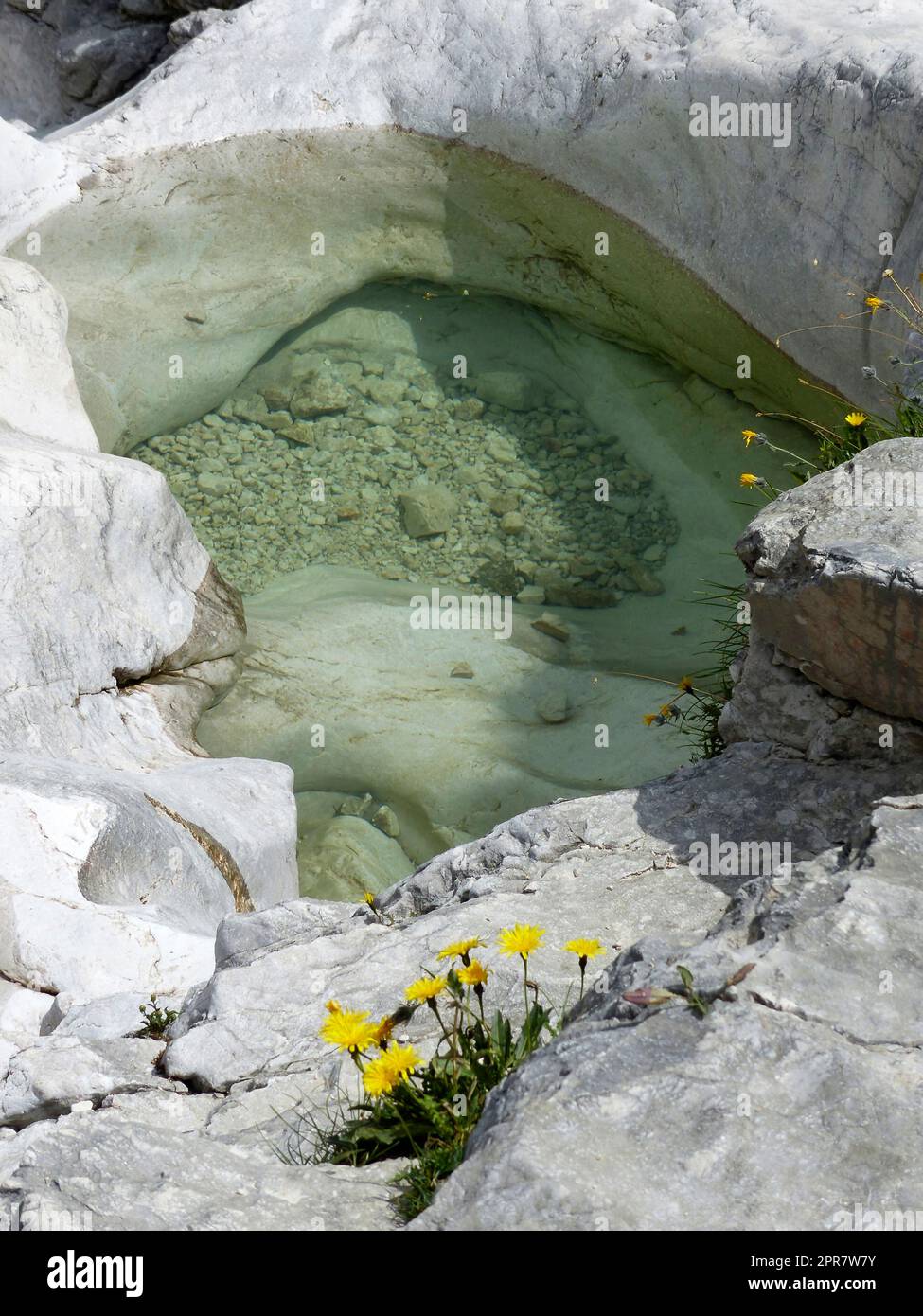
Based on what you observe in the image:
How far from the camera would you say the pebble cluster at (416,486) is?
5.88 m

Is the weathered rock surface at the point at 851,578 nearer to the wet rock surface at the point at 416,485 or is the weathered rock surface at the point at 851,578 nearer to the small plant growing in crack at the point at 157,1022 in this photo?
the small plant growing in crack at the point at 157,1022

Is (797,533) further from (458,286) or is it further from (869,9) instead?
(458,286)

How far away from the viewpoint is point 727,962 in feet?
6.10

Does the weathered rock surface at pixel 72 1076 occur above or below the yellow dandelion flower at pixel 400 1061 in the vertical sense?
below

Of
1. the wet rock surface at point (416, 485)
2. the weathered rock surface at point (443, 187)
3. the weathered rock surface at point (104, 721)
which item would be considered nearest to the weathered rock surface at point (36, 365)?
the weathered rock surface at point (104, 721)

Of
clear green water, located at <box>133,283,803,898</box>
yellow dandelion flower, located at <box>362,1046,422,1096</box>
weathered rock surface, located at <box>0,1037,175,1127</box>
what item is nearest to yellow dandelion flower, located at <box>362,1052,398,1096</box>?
yellow dandelion flower, located at <box>362,1046,422,1096</box>

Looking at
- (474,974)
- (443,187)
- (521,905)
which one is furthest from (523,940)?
(443,187)

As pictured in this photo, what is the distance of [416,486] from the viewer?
6.17 meters

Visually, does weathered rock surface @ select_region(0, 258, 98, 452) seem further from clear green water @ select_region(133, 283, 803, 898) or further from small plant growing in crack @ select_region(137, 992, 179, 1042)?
small plant growing in crack @ select_region(137, 992, 179, 1042)

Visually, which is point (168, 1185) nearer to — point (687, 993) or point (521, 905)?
point (687, 993)

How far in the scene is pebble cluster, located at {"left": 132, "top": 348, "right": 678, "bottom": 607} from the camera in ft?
19.3

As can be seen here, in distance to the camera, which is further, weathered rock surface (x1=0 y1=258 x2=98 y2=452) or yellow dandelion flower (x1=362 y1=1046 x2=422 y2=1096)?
weathered rock surface (x1=0 y1=258 x2=98 y2=452)

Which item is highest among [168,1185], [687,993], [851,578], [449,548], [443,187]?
[443,187]
